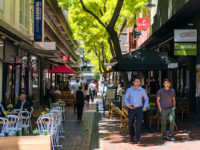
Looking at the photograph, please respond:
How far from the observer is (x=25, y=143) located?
269 inches

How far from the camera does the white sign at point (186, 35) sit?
14.4m

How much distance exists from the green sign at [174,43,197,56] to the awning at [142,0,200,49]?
139 centimetres

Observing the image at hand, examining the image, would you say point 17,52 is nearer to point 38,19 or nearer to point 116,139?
point 38,19

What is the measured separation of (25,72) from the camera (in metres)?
20.2

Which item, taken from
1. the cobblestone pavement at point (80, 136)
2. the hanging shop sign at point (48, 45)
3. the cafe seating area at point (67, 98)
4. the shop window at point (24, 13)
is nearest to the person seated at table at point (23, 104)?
the cobblestone pavement at point (80, 136)

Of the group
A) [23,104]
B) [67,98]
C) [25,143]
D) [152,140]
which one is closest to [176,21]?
[152,140]

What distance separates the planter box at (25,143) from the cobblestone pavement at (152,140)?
7.26ft

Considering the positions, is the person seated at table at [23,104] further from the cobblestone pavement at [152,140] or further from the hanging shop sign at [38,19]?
the hanging shop sign at [38,19]

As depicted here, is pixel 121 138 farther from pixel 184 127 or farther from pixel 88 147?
pixel 184 127

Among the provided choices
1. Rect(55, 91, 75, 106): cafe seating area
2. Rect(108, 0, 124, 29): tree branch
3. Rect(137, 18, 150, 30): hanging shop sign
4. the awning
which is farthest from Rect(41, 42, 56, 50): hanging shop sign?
Rect(108, 0, 124, 29): tree branch

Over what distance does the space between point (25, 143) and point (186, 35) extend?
32.5 ft

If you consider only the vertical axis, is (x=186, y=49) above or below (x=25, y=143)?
above

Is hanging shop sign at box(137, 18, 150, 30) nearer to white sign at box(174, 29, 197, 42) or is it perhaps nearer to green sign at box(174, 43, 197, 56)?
white sign at box(174, 29, 197, 42)

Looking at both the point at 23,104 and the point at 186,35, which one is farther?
the point at 186,35
